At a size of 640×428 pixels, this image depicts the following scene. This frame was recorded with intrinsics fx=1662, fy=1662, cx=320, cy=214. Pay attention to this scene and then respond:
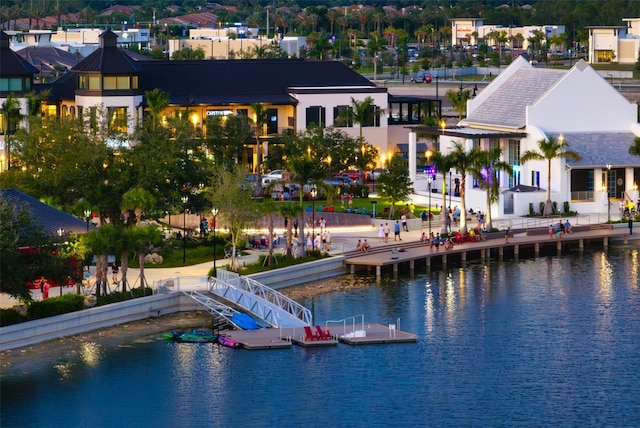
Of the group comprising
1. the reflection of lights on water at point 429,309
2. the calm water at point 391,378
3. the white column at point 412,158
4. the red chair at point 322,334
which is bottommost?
the calm water at point 391,378

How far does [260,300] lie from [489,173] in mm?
30464

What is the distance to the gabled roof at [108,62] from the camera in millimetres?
119625

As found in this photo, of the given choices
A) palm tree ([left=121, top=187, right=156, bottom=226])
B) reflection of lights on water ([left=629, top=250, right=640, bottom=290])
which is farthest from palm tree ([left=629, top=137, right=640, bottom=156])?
palm tree ([left=121, top=187, right=156, bottom=226])

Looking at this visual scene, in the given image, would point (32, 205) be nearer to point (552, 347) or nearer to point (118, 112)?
point (552, 347)

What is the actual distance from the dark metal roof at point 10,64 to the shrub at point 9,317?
5381 cm

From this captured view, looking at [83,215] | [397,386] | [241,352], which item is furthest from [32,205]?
[397,386]

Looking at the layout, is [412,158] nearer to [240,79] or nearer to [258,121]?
[258,121]

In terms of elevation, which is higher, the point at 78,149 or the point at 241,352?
the point at 78,149

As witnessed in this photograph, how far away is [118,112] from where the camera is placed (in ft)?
382

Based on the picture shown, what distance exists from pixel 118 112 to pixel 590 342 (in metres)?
54.5

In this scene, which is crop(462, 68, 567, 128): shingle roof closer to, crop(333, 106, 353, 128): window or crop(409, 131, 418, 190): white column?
crop(409, 131, 418, 190): white column

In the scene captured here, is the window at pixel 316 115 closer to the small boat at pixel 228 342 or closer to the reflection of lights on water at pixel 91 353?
the small boat at pixel 228 342

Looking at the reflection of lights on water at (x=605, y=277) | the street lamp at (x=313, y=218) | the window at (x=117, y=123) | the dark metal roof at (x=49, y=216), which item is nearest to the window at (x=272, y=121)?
the window at (x=117, y=123)

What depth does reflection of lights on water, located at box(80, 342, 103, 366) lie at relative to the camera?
218 feet
